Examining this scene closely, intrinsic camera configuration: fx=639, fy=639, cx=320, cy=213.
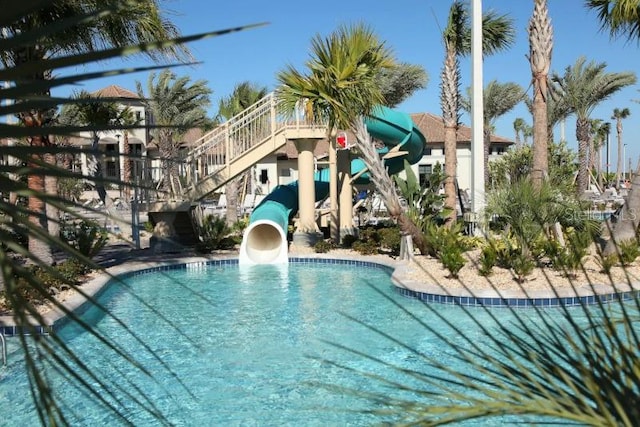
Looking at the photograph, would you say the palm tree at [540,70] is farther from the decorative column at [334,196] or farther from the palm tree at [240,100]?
the palm tree at [240,100]

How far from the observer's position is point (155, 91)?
30.3 m

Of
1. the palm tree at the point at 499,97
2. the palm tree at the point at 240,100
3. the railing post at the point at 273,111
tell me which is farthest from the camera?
the palm tree at the point at 499,97

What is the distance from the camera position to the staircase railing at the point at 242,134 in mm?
16391

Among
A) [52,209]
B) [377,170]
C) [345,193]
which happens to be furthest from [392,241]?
[52,209]

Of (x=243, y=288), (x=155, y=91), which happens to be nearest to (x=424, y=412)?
(x=243, y=288)

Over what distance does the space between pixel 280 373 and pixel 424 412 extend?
6130 millimetres

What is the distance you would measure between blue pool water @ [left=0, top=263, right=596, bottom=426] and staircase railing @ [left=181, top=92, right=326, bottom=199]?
366 centimetres

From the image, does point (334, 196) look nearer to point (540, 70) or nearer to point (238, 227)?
point (238, 227)

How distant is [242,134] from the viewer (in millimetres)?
16672

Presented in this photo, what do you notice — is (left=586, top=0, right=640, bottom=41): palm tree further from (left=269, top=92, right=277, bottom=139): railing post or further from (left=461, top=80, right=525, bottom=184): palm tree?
(left=461, top=80, right=525, bottom=184): palm tree

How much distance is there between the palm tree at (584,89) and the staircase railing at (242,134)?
776 inches

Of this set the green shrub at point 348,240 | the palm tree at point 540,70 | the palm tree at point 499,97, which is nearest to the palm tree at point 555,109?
the palm tree at point 499,97

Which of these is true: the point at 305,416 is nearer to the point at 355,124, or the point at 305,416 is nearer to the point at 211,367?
the point at 211,367

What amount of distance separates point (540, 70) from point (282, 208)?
7586mm
